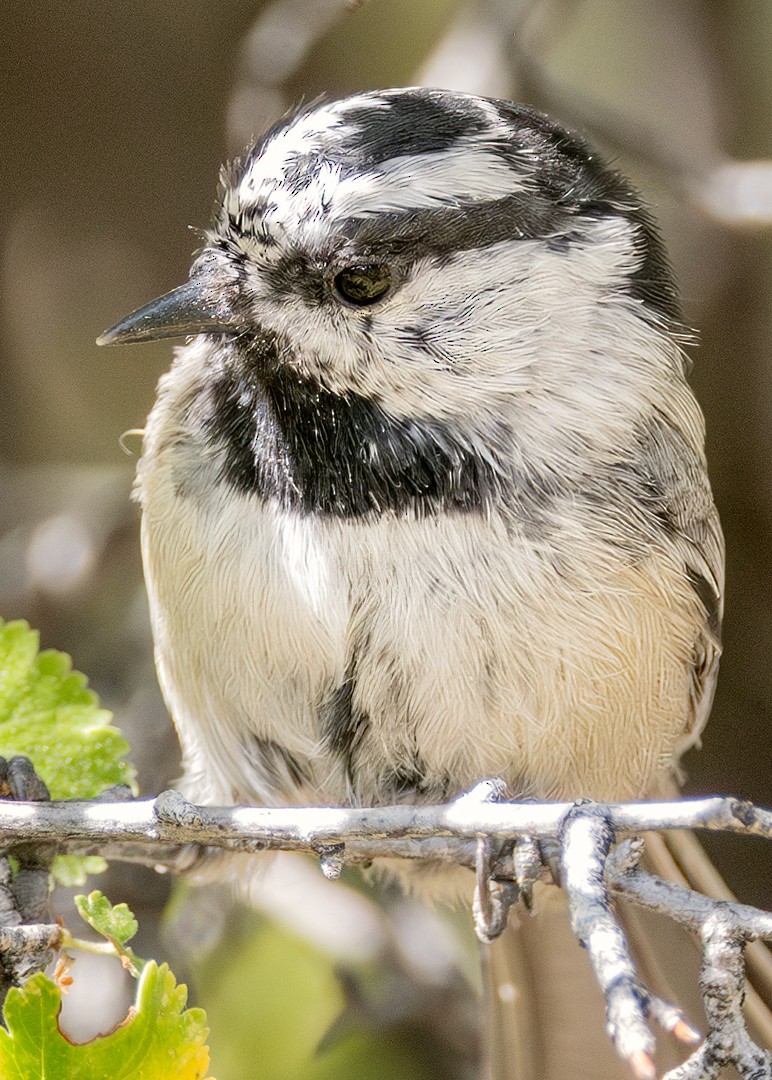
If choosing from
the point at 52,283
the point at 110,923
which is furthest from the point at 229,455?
the point at 52,283

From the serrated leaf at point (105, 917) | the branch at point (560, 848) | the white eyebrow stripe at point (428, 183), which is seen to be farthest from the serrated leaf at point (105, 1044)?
the white eyebrow stripe at point (428, 183)

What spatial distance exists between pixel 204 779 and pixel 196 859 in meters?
0.16

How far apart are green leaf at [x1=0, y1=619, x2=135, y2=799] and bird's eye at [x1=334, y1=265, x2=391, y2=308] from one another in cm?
66

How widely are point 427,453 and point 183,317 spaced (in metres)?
0.40

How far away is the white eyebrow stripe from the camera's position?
5.58 ft

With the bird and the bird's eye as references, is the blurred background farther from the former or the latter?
the bird's eye

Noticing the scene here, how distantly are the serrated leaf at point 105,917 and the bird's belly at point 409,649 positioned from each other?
523 mm

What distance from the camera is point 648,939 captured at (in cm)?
242

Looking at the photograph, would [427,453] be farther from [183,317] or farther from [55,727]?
[55,727]

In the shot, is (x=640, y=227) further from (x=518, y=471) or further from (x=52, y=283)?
(x=52, y=283)

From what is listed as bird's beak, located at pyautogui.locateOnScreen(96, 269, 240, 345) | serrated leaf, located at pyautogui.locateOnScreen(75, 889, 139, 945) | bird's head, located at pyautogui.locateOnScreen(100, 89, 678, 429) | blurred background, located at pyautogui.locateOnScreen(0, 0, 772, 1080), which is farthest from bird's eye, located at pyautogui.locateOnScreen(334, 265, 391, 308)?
blurred background, located at pyautogui.locateOnScreen(0, 0, 772, 1080)

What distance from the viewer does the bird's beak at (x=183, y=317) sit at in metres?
1.77

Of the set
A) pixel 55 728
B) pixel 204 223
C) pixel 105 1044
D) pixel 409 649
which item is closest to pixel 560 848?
pixel 409 649

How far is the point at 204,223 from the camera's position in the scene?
3.25m
